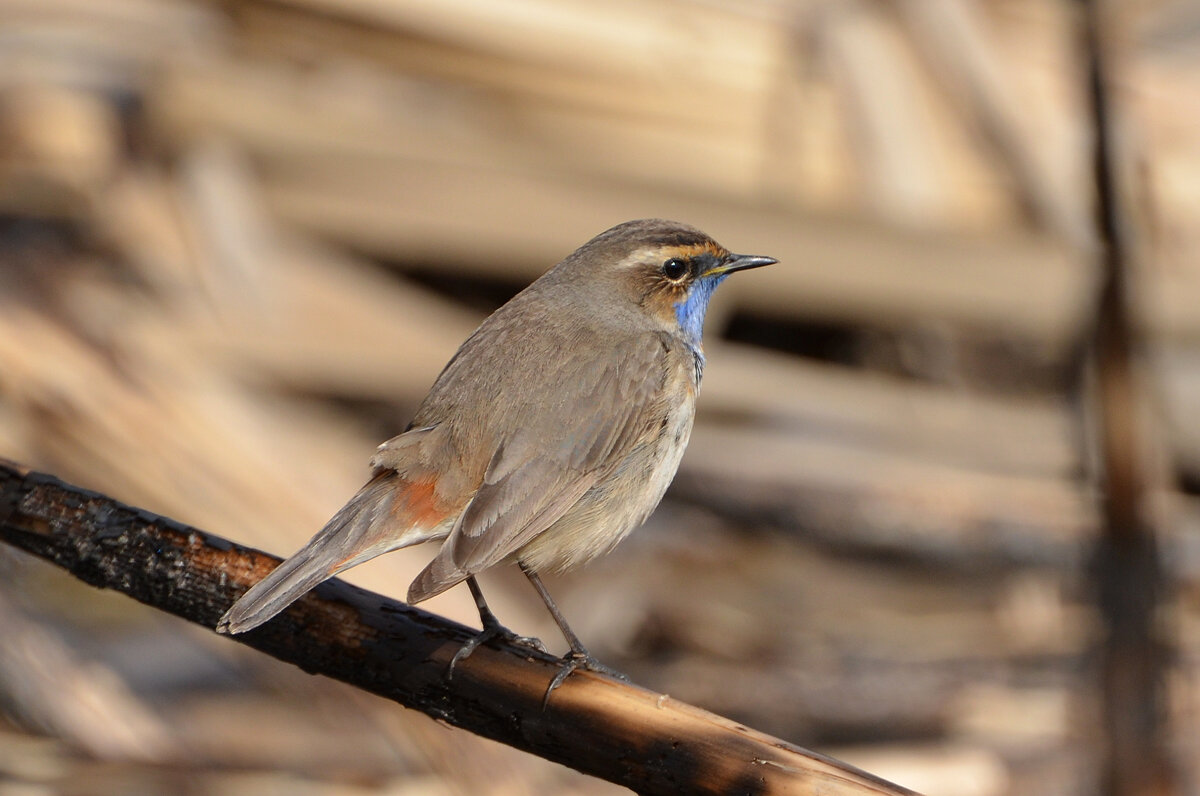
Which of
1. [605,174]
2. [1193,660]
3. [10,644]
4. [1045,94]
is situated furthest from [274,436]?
[1045,94]

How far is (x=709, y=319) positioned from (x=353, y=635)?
504cm

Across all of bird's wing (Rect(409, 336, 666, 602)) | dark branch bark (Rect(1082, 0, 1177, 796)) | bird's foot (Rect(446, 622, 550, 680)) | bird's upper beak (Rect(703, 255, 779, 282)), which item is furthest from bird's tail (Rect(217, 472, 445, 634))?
dark branch bark (Rect(1082, 0, 1177, 796))

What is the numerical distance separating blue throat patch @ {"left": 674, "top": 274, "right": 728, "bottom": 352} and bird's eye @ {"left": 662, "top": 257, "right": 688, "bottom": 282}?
0.05 meters

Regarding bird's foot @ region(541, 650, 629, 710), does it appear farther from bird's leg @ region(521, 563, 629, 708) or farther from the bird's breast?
the bird's breast

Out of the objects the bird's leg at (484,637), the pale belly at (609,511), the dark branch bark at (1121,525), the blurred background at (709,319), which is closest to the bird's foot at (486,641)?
the bird's leg at (484,637)

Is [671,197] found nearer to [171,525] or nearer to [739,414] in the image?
[739,414]

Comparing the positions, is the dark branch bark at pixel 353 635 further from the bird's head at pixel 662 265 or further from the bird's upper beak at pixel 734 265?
the bird's upper beak at pixel 734 265

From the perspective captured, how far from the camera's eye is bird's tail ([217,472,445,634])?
8.46ft

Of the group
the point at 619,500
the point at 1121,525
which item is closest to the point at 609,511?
the point at 619,500

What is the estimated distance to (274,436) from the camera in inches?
237

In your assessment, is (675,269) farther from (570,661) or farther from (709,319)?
(709,319)

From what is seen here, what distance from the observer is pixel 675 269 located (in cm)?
384

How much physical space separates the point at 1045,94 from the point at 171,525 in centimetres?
726

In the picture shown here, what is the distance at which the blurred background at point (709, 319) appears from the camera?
551cm
